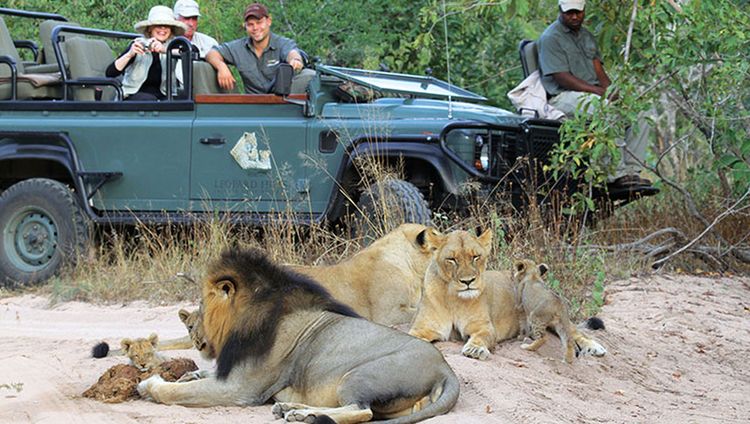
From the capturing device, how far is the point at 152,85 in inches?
435

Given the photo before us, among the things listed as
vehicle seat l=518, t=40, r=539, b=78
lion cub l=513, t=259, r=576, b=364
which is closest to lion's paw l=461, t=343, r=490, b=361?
lion cub l=513, t=259, r=576, b=364

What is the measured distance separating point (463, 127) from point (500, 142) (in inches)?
14.7

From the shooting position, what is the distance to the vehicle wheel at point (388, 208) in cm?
903

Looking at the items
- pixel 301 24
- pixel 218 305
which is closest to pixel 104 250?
pixel 301 24

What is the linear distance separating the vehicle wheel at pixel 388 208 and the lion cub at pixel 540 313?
186 cm

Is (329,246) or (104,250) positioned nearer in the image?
(329,246)

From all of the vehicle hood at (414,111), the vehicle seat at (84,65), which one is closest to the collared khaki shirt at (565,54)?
the vehicle hood at (414,111)

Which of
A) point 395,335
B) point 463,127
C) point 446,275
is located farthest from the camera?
point 463,127

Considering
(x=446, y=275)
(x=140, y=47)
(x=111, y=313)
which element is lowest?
(x=111, y=313)

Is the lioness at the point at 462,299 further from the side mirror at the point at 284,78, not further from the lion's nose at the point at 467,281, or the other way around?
the side mirror at the point at 284,78

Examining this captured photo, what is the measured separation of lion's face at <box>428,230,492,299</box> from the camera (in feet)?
22.1

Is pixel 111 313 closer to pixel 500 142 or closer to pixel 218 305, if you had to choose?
pixel 500 142

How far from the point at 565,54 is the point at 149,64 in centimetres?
350

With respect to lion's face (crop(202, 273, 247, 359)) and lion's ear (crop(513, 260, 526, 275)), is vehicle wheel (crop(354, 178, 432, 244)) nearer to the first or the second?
lion's ear (crop(513, 260, 526, 275))
